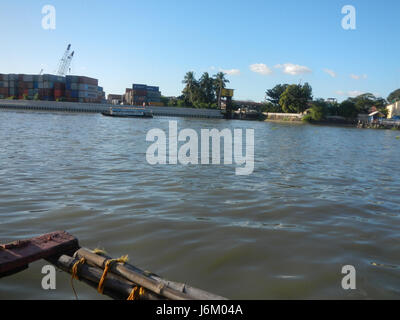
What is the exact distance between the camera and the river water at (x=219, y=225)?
3.91 m

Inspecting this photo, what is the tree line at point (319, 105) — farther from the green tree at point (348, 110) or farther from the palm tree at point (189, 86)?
the palm tree at point (189, 86)

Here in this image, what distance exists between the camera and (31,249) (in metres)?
3.58

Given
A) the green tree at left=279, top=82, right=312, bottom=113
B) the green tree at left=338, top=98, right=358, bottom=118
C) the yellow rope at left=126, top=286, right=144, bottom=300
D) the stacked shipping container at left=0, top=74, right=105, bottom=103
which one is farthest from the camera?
the stacked shipping container at left=0, top=74, right=105, bottom=103

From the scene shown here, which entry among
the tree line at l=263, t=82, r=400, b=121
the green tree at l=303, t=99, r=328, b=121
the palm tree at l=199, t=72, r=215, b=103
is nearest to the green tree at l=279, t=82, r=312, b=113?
the tree line at l=263, t=82, r=400, b=121

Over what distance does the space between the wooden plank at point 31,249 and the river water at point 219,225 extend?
13.4 inches

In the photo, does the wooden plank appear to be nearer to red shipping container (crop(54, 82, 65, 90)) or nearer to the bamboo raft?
the bamboo raft

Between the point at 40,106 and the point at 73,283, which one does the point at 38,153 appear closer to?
the point at 73,283

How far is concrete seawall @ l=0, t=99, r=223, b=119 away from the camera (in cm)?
8075

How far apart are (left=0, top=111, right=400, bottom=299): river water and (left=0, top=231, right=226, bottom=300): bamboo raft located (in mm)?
243

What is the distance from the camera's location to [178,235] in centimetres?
520

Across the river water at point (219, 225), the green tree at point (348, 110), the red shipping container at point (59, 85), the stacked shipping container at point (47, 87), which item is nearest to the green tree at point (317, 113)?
the green tree at point (348, 110)

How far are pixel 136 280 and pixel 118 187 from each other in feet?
16.8

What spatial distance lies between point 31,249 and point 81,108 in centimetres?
8727

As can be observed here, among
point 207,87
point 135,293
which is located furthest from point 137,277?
point 207,87
